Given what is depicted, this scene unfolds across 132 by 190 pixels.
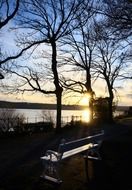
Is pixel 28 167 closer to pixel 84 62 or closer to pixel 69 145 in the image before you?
pixel 69 145

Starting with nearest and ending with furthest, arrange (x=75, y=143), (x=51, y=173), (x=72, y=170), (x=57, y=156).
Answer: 1. (x=57, y=156)
2. (x=51, y=173)
3. (x=75, y=143)
4. (x=72, y=170)

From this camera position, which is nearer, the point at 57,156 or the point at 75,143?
the point at 57,156

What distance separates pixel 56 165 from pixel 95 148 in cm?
361

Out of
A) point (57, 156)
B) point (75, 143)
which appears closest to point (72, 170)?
point (75, 143)

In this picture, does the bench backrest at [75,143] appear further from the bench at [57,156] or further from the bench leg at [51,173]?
the bench leg at [51,173]

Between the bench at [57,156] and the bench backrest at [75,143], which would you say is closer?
the bench at [57,156]

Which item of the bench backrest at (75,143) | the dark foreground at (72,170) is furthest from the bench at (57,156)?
the dark foreground at (72,170)

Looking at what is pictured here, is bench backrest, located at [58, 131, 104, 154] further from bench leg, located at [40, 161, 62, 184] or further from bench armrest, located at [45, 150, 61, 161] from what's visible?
bench leg, located at [40, 161, 62, 184]

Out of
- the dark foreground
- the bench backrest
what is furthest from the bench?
the dark foreground

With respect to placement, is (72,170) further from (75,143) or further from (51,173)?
(51,173)

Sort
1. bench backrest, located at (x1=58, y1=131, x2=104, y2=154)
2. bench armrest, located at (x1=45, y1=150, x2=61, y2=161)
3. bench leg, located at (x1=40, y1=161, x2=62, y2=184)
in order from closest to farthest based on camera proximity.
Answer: bench leg, located at (x1=40, y1=161, x2=62, y2=184) → bench armrest, located at (x1=45, y1=150, x2=61, y2=161) → bench backrest, located at (x1=58, y1=131, x2=104, y2=154)

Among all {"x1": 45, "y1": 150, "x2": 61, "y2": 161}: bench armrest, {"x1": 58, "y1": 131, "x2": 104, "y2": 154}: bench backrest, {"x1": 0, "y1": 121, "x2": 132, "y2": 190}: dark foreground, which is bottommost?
{"x1": 0, "y1": 121, "x2": 132, "y2": 190}: dark foreground

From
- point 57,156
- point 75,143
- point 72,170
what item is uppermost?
point 75,143

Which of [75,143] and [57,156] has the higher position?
[75,143]
